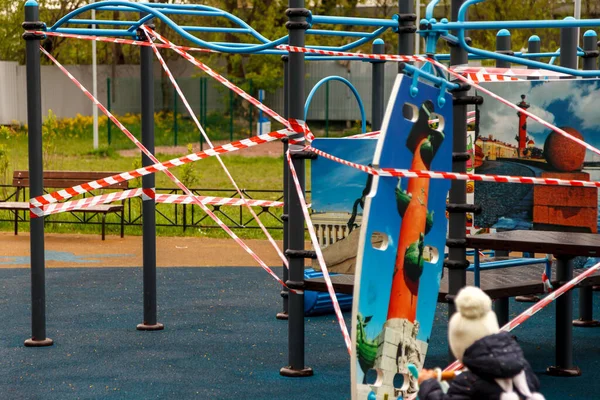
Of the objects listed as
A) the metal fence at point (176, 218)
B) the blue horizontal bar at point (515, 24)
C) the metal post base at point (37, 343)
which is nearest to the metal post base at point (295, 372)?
the metal post base at point (37, 343)

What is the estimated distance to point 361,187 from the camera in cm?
645

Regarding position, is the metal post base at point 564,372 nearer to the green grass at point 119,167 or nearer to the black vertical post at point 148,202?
the black vertical post at point 148,202

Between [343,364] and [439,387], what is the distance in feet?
11.6

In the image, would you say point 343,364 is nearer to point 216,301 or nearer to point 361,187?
point 361,187

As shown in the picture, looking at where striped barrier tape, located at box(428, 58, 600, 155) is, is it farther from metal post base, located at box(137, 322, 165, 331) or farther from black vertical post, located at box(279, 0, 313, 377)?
metal post base, located at box(137, 322, 165, 331)

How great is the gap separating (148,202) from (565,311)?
11.5 feet

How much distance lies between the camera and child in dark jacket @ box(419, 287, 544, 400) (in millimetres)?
3389

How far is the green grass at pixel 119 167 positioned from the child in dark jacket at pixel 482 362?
10.5m

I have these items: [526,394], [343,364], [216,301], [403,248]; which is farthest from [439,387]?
[216,301]

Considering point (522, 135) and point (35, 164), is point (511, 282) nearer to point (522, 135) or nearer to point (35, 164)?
point (522, 135)

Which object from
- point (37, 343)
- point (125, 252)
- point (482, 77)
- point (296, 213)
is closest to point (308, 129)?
point (296, 213)

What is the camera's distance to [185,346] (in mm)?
7633

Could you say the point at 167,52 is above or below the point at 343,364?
above

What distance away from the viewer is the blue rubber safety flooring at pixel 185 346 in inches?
253
